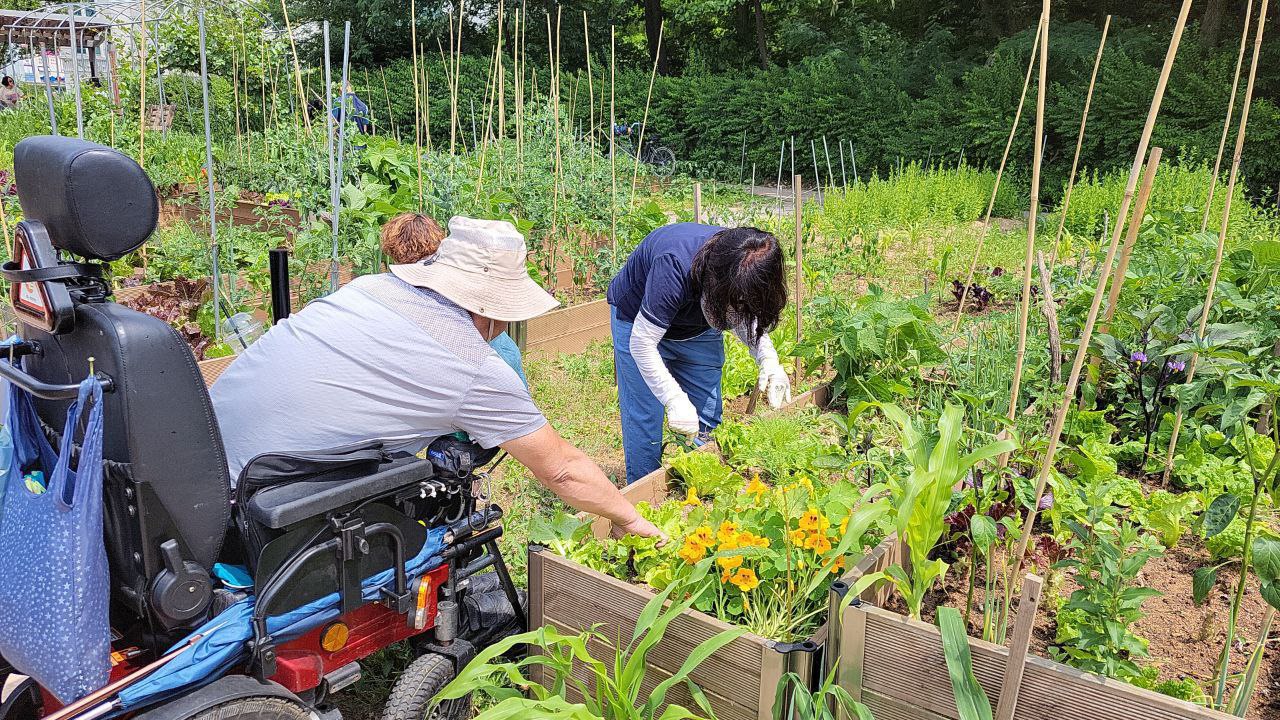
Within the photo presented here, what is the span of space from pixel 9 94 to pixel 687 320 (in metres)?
21.9

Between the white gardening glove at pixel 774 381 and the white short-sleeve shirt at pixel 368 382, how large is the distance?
1277mm

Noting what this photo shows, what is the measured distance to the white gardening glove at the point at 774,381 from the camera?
3.05 meters

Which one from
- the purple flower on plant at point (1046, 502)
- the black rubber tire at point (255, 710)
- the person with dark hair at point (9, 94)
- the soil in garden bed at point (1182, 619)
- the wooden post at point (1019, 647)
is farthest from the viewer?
the person with dark hair at point (9, 94)

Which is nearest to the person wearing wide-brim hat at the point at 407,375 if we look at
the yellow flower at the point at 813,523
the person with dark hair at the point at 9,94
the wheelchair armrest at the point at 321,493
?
the wheelchair armrest at the point at 321,493

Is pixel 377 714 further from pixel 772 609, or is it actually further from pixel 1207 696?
pixel 1207 696

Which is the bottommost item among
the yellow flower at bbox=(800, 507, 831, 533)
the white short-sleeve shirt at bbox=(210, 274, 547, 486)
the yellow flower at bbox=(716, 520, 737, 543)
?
the yellow flower at bbox=(716, 520, 737, 543)

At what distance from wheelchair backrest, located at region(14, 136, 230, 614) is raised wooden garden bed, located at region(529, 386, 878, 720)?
2.45 feet

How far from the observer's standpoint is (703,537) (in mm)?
2043

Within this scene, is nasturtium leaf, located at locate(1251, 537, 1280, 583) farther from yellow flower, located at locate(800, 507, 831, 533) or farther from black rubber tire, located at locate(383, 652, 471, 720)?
black rubber tire, located at locate(383, 652, 471, 720)

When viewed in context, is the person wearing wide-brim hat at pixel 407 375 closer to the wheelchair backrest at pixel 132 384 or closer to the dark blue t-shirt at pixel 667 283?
the wheelchair backrest at pixel 132 384

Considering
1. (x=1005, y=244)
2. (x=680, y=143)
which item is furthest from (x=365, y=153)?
(x=680, y=143)

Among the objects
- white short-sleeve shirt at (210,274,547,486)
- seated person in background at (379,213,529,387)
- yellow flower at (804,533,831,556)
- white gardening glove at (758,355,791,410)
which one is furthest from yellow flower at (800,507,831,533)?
seated person in background at (379,213,529,387)

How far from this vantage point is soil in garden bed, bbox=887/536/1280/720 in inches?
78.0

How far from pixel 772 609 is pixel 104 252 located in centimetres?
152
